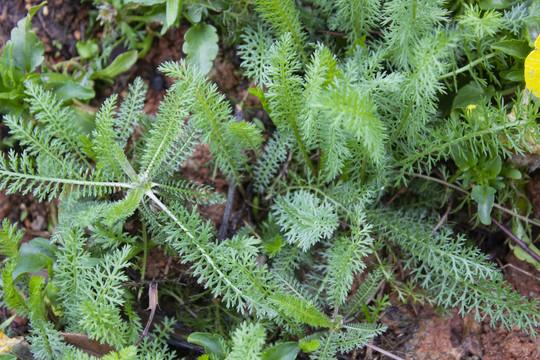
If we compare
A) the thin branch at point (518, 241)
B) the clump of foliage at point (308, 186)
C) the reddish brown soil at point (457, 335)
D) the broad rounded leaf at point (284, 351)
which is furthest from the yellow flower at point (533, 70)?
the broad rounded leaf at point (284, 351)

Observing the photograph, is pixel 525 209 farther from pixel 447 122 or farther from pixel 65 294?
pixel 65 294

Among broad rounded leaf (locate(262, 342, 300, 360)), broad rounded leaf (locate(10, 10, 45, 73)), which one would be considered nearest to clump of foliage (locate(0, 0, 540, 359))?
broad rounded leaf (locate(262, 342, 300, 360))

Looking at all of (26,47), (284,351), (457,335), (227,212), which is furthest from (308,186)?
(26,47)

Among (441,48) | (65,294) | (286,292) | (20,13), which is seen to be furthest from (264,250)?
(20,13)

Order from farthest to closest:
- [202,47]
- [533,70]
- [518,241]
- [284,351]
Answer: [202,47], [518,241], [284,351], [533,70]

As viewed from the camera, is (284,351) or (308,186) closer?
(284,351)

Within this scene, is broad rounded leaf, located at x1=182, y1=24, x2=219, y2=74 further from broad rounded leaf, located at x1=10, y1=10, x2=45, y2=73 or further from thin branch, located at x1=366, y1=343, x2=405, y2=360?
thin branch, located at x1=366, y1=343, x2=405, y2=360

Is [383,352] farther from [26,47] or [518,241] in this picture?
[26,47]
